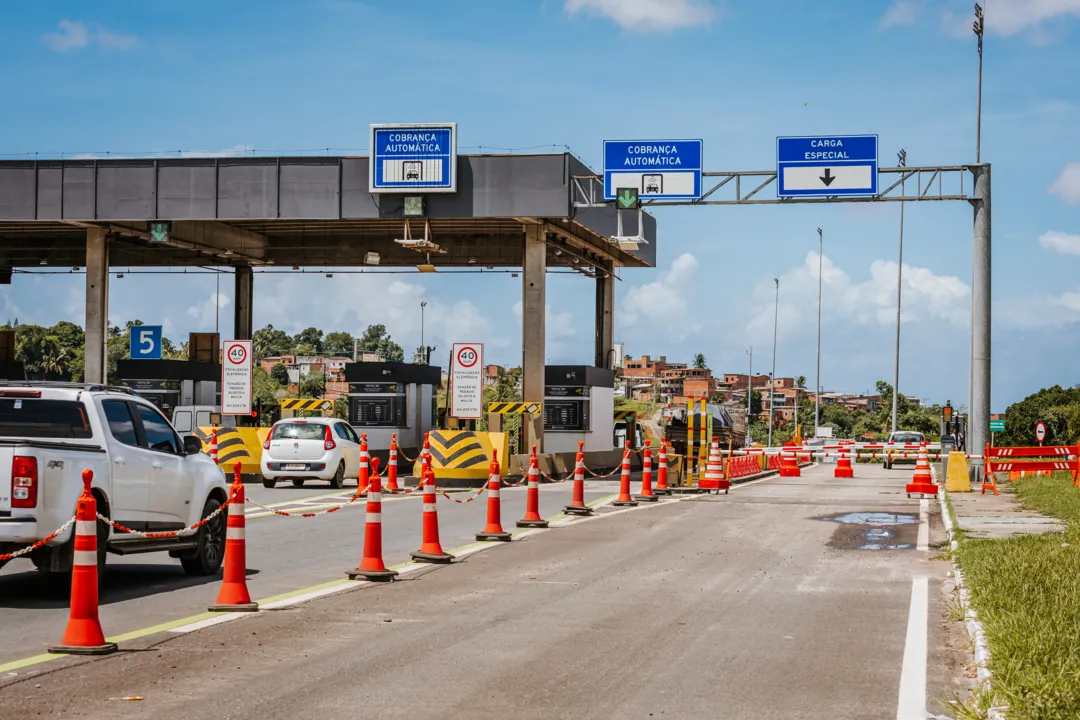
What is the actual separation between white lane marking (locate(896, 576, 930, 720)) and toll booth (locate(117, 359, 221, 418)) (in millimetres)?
32849

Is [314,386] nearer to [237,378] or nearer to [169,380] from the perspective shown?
[169,380]

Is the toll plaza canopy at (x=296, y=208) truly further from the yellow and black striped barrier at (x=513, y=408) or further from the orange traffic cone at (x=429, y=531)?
→ the orange traffic cone at (x=429, y=531)

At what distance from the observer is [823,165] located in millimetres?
32375

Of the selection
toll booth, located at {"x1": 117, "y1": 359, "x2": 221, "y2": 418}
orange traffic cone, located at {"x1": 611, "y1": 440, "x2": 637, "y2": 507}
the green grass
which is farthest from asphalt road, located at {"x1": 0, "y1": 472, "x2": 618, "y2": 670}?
toll booth, located at {"x1": 117, "y1": 359, "x2": 221, "y2": 418}

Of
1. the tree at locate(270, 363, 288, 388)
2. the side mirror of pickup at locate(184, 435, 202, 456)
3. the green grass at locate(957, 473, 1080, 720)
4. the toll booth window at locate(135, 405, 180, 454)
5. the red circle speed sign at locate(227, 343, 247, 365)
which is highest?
the tree at locate(270, 363, 288, 388)

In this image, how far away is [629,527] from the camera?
62.7 ft

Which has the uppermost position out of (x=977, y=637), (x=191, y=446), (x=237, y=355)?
(x=237, y=355)

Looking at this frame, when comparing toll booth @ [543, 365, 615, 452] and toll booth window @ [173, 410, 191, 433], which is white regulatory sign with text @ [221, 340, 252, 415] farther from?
toll booth window @ [173, 410, 191, 433]

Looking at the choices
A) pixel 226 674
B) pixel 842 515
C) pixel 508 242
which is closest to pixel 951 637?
pixel 226 674

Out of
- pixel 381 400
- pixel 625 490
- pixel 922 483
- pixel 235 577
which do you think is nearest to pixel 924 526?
pixel 625 490

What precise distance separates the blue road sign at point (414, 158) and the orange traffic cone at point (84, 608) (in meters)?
28.7

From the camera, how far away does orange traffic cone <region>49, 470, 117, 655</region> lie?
28.3 feet

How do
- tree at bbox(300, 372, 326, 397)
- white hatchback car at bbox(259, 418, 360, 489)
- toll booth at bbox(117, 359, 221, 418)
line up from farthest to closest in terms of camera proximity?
tree at bbox(300, 372, 326, 397)
toll booth at bbox(117, 359, 221, 418)
white hatchback car at bbox(259, 418, 360, 489)

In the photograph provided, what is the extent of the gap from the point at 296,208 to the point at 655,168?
11.0m
